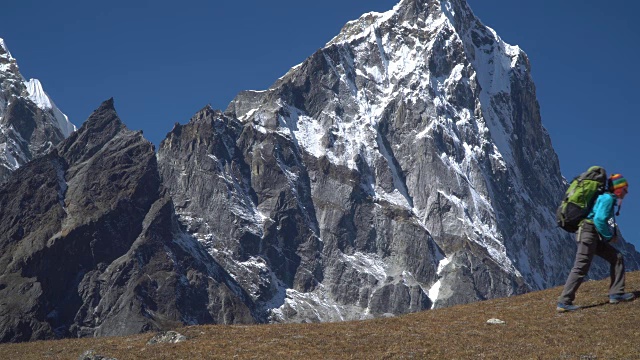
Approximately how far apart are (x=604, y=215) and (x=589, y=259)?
68.5 inches

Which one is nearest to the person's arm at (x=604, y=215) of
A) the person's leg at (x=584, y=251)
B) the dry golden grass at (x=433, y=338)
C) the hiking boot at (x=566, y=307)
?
the person's leg at (x=584, y=251)

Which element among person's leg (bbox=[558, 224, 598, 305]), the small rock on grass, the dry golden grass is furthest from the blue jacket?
the small rock on grass

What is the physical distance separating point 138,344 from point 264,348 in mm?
6491

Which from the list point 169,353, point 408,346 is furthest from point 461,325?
point 169,353

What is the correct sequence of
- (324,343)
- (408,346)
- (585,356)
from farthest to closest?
(324,343)
(408,346)
(585,356)

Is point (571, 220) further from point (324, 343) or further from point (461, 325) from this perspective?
point (324, 343)

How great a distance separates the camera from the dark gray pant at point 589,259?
3206cm

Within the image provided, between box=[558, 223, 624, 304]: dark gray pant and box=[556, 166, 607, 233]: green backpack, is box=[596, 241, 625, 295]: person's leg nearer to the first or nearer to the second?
box=[558, 223, 624, 304]: dark gray pant

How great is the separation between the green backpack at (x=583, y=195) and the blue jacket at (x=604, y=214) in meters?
0.36

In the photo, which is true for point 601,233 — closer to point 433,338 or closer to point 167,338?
point 433,338

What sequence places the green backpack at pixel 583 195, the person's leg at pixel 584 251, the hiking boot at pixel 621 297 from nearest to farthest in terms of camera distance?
the person's leg at pixel 584 251
the green backpack at pixel 583 195
the hiking boot at pixel 621 297

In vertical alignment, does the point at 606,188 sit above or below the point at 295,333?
above

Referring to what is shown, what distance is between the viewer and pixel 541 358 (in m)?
27.5

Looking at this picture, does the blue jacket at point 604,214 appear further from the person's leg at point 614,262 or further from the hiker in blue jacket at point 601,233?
the person's leg at point 614,262
